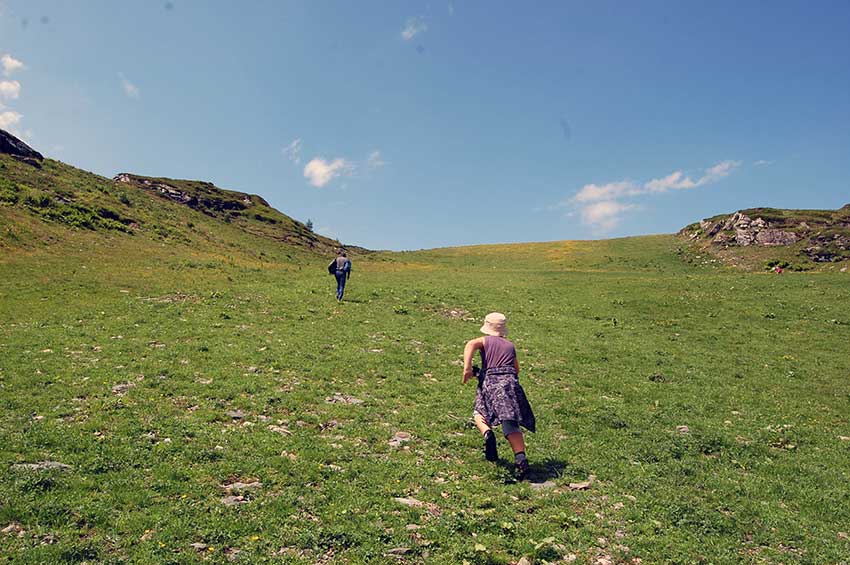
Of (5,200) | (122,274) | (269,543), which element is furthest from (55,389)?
(5,200)

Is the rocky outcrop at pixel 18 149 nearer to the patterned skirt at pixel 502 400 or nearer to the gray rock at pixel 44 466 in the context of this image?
the gray rock at pixel 44 466

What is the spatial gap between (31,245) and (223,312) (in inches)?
973

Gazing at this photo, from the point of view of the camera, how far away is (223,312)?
94.0 feet

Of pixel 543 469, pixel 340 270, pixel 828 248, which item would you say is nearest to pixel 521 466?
pixel 543 469

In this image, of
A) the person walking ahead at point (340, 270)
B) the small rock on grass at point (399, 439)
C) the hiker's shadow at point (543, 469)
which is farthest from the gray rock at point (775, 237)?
the small rock on grass at point (399, 439)

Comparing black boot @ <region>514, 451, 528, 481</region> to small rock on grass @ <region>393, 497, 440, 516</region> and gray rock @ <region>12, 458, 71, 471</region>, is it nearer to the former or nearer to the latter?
small rock on grass @ <region>393, 497, 440, 516</region>

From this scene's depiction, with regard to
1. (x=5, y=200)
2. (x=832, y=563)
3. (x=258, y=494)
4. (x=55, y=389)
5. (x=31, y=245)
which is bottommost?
(x=832, y=563)

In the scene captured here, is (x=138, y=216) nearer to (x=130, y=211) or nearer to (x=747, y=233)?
(x=130, y=211)

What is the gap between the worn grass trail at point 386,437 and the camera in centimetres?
863

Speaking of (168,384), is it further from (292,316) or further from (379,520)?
(292,316)

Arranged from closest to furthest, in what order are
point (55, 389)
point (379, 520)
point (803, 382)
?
point (379, 520), point (55, 389), point (803, 382)

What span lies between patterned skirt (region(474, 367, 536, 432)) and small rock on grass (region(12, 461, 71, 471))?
888 centimetres

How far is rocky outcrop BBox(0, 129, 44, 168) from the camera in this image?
6328 centimetres

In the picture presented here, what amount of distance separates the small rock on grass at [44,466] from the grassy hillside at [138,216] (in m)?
37.5
